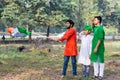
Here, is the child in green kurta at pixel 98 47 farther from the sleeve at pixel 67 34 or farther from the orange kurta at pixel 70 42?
the sleeve at pixel 67 34

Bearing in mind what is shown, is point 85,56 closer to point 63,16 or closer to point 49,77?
point 49,77

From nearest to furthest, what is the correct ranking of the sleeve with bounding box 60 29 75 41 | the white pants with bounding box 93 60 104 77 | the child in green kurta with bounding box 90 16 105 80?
the child in green kurta with bounding box 90 16 105 80 → the white pants with bounding box 93 60 104 77 → the sleeve with bounding box 60 29 75 41

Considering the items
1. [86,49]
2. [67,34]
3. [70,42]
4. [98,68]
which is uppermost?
[67,34]

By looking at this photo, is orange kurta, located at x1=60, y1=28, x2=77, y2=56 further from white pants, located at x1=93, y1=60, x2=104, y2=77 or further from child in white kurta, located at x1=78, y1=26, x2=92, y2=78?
white pants, located at x1=93, y1=60, x2=104, y2=77

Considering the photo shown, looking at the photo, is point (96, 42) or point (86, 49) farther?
point (86, 49)

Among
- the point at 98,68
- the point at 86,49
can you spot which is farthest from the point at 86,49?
the point at 98,68

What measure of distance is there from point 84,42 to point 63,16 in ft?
109

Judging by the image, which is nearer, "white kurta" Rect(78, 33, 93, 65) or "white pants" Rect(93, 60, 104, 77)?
"white pants" Rect(93, 60, 104, 77)

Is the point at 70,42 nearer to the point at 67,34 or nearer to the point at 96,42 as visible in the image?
the point at 67,34

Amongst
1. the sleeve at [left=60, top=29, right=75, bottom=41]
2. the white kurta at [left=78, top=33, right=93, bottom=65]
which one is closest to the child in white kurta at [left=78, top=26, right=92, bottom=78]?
the white kurta at [left=78, top=33, right=93, bottom=65]

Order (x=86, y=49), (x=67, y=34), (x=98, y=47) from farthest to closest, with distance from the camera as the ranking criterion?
1. (x=86, y=49)
2. (x=67, y=34)
3. (x=98, y=47)

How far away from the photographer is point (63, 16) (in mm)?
43000

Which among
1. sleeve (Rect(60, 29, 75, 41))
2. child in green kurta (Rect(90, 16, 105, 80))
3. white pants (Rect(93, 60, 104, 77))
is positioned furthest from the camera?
sleeve (Rect(60, 29, 75, 41))

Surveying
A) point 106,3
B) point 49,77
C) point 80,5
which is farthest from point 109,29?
point 49,77
